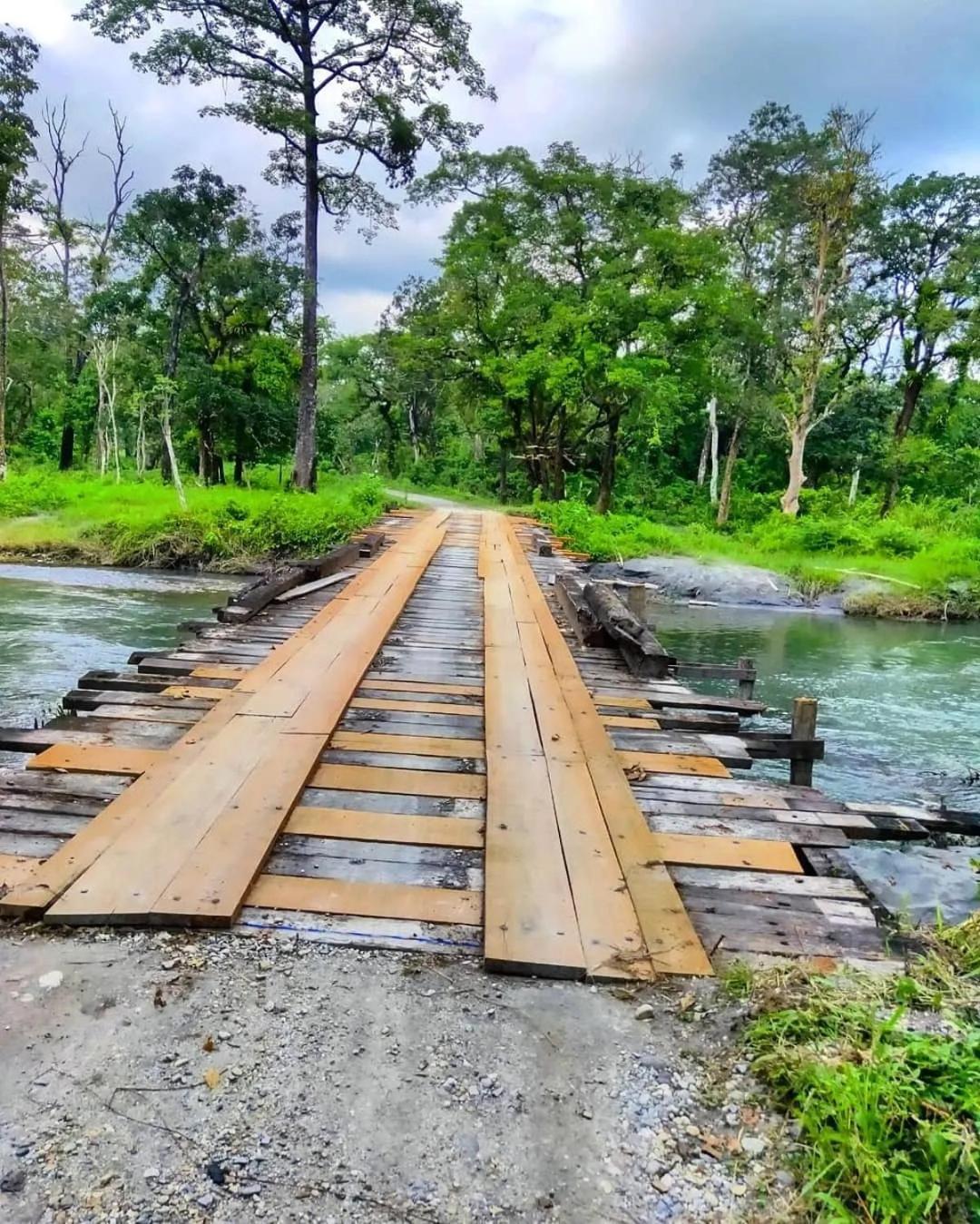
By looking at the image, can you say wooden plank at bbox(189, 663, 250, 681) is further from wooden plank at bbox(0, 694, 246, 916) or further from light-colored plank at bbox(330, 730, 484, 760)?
light-colored plank at bbox(330, 730, 484, 760)

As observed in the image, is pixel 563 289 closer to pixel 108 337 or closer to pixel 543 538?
pixel 543 538

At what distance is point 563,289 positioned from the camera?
73.7 ft

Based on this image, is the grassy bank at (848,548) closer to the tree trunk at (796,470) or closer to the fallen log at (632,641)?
the tree trunk at (796,470)

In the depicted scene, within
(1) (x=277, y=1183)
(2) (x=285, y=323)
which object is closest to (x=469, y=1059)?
(1) (x=277, y=1183)

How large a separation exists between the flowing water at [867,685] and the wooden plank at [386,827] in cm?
436

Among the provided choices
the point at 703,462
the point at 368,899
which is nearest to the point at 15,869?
the point at 368,899

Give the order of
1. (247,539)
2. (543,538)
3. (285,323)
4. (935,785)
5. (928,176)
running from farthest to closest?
(928,176) < (285,323) < (247,539) < (543,538) < (935,785)

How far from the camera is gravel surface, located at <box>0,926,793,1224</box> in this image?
1329mm

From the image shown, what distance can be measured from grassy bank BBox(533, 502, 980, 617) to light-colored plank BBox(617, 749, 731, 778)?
1150cm

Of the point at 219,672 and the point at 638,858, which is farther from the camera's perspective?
the point at 219,672

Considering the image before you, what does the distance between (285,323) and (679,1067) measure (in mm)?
22770

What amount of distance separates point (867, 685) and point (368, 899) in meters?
9.30

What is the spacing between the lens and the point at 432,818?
272 centimetres

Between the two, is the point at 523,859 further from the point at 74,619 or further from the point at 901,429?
the point at 901,429
